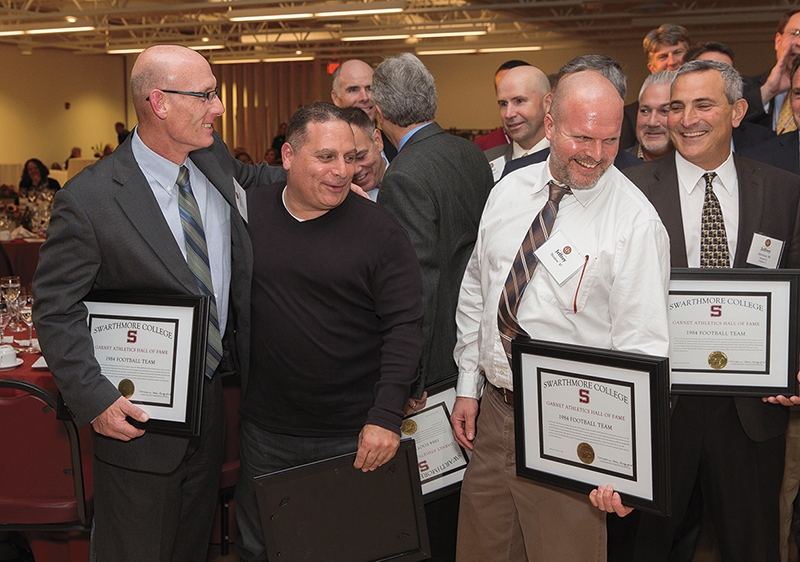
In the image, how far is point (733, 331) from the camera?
2.33 metres

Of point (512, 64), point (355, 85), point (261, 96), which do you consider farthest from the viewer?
point (261, 96)

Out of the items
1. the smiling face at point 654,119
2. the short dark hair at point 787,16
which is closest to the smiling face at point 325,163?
the smiling face at point 654,119

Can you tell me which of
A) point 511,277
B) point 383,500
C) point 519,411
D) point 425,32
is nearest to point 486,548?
point 383,500

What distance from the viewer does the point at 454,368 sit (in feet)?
9.25

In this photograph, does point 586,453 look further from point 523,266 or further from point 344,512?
point 344,512

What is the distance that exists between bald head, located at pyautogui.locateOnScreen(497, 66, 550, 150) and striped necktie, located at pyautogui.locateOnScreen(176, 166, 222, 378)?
189 cm

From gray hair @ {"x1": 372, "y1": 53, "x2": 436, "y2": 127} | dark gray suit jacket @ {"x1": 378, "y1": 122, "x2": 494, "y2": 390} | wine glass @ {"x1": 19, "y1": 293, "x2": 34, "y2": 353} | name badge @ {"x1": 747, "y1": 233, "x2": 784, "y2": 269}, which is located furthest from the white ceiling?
name badge @ {"x1": 747, "y1": 233, "x2": 784, "y2": 269}

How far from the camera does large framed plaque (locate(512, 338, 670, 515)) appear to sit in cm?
189

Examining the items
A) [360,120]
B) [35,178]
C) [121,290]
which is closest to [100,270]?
[121,290]

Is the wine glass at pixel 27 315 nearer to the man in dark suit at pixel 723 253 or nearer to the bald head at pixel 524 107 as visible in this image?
the bald head at pixel 524 107

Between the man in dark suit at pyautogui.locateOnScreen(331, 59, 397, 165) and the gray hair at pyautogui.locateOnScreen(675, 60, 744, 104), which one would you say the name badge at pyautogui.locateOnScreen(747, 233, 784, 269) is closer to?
the gray hair at pyautogui.locateOnScreen(675, 60, 744, 104)

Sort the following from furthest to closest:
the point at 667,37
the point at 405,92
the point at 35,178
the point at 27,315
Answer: the point at 35,178 → the point at 667,37 → the point at 27,315 → the point at 405,92

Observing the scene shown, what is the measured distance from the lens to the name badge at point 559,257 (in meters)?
2.11

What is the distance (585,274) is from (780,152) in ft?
4.72
